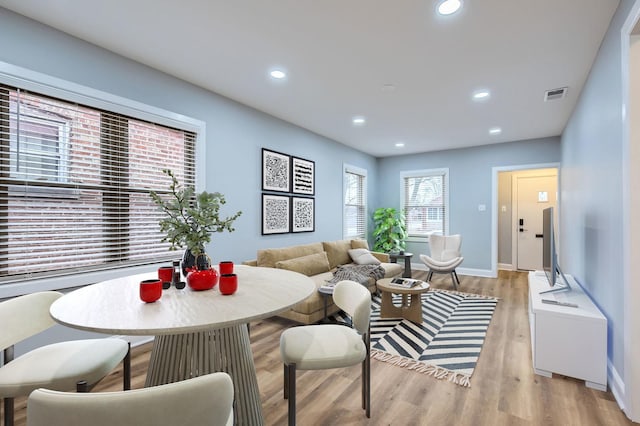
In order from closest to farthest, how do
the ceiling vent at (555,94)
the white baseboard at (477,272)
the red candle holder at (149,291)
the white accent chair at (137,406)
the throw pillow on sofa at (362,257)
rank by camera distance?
the white accent chair at (137,406)
the red candle holder at (149,291)
the ceiling vent at (555,94)
the throw pillow on sofa at (362,257)
the white baseboard at (477,272)

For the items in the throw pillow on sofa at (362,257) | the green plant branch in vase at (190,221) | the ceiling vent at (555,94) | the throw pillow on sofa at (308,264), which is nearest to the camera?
the green plant branch in vase at (190,221)

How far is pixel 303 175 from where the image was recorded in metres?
4.62

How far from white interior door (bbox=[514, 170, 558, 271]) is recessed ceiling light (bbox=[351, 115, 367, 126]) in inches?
166

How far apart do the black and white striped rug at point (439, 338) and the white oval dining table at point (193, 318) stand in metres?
1.42

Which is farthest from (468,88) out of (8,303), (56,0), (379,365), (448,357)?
(8,303)

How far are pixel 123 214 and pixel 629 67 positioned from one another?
378cm

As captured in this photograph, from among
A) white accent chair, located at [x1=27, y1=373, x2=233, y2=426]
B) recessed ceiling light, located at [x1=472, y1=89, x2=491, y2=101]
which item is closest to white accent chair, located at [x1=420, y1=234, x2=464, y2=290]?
recessed ceiling light, located at [x1=472, y1=89, x2=491, y2=101]

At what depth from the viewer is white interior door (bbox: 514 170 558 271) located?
6156 mm

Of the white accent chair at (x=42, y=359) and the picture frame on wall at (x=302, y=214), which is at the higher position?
the picture frame on wall at (x=302, y=214)

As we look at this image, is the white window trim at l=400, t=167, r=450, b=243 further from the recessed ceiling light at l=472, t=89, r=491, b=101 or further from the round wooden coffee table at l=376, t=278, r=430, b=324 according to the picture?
the round wooden coffee table at l=376, t=278, r=430, b=324

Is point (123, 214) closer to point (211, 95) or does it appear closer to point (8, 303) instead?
point (8, 303)

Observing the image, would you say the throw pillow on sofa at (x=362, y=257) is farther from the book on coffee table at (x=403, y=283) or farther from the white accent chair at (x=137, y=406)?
the white accent chair at (x=137, y=406)

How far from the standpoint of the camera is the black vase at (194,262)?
1.57 meters

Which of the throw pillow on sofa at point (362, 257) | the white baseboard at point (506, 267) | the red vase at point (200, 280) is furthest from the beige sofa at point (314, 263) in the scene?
the white baseboard at point (506, 267)
